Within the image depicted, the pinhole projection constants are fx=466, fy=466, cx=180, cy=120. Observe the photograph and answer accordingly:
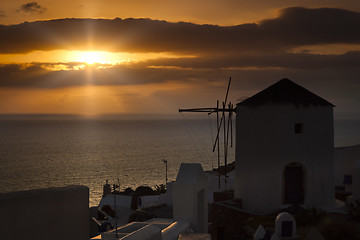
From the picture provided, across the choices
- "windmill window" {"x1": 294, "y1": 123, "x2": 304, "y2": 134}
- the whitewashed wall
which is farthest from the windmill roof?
"windmill window" {"x1": 294, "y1": 123, "x2": 304, "y2": 134}

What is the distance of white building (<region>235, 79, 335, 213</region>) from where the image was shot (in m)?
15.8

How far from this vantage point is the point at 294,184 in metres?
15.9

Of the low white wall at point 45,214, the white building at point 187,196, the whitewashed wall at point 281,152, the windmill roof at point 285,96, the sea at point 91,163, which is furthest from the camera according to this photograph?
the sea at point 91,163

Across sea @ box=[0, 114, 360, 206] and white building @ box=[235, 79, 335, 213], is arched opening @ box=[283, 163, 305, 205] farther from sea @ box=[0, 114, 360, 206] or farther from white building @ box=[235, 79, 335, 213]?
sea @ box=[0, 114, 360, 206]

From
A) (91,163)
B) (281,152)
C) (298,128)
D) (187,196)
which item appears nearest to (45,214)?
(187,196)

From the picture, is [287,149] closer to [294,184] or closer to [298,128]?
[298,128]

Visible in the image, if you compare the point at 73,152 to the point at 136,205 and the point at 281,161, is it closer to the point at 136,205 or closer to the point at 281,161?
the point at 136,205

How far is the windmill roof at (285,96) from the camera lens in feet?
52.1

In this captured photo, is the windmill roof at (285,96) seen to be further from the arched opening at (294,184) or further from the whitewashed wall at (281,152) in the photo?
the arched opening at (294,184)

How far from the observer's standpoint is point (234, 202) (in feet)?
54.3

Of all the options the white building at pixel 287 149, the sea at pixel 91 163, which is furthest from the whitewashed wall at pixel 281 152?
the sea at pixel 91 163

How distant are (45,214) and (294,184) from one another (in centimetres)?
1242

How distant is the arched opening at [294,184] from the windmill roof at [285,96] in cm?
218

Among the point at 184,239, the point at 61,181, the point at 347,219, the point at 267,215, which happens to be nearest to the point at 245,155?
the point at 267,215
